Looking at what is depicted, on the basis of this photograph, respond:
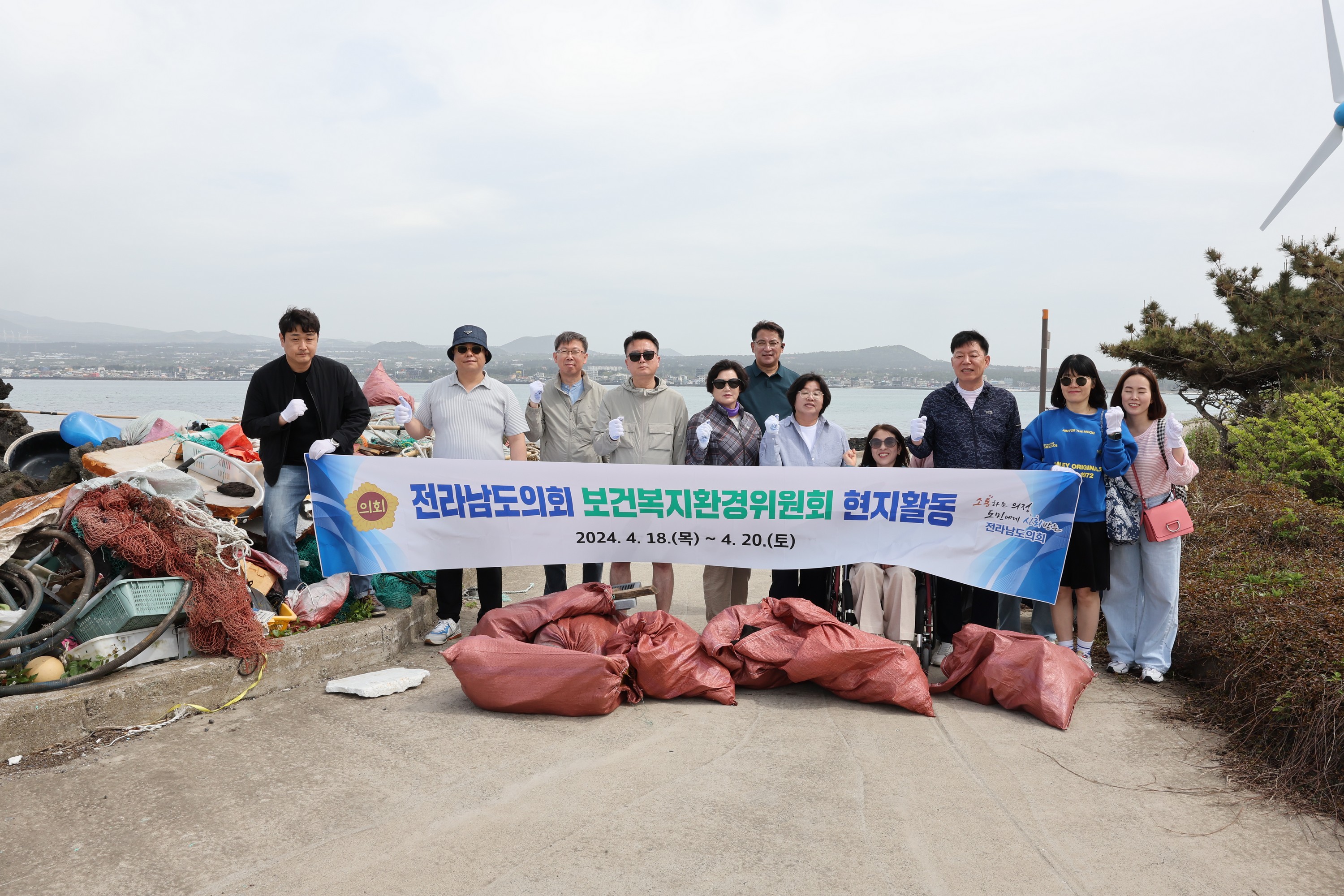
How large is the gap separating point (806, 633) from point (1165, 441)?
2.24 metres

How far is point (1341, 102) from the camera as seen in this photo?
26.7ft

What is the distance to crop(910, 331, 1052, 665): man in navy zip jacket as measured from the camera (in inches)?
192

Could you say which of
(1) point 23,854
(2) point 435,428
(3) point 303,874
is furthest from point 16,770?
(2) point 435,428

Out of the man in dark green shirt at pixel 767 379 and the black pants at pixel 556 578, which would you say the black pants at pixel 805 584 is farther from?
the black pants at pixel 556 578

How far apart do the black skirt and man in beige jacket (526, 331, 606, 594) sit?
9.51 ft

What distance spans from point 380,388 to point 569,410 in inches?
133

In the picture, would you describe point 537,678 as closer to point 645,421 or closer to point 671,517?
point 671,517

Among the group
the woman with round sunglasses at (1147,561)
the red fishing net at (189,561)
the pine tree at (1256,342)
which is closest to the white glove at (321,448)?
the red fishing net at (189,561)

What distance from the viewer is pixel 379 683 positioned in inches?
168

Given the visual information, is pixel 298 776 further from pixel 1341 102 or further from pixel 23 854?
pixel 1341 102

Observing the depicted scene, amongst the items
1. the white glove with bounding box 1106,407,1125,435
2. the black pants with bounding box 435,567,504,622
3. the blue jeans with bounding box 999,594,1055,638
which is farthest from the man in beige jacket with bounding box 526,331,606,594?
the white glove with bounding box 1106,407,1125,435

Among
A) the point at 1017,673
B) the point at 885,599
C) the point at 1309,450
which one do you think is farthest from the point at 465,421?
the point at 1309,450

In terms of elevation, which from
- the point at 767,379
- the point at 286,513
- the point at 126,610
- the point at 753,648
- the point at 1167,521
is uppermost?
the point at 767,379

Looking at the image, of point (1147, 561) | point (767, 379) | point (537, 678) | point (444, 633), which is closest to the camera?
point (537, 678)
